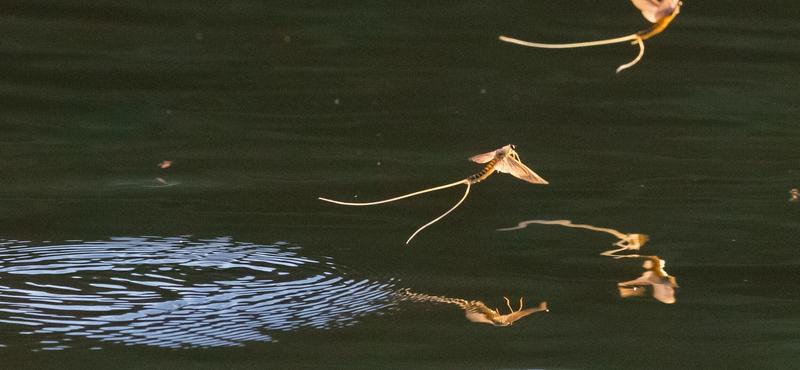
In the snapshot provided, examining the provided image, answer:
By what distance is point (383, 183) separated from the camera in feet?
12.3

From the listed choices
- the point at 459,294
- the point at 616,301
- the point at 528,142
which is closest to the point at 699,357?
the point at 616,301

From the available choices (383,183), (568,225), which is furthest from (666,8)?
(383,183)

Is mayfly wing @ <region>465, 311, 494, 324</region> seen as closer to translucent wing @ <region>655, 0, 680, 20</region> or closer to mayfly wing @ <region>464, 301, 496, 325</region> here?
mayfly wing @ <region>464, 301, 496, 325</region>

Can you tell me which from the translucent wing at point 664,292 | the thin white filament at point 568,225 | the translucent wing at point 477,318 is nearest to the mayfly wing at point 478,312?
the translucent wing at point 477,318

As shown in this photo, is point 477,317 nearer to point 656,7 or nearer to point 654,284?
point 654,284

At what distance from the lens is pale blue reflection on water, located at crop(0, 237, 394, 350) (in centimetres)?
252

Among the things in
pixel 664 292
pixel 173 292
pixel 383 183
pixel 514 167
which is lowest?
pixel 173 292

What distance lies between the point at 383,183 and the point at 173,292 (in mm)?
1132

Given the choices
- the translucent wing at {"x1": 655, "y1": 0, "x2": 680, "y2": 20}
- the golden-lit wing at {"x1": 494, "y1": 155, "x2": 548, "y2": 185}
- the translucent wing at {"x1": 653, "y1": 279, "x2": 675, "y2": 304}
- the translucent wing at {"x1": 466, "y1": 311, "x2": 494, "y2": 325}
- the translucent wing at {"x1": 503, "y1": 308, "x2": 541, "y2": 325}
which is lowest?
the translucent wing at {"x1": 466, "y1": 311, "x2": 494, "y2": 325}

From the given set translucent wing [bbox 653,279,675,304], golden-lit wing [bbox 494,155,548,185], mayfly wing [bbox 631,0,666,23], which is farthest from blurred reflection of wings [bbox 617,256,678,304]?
mayfly wing [bbox 631,0,666,23]

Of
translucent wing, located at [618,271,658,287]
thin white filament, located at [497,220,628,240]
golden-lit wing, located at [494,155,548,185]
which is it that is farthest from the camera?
thin white filament, located at [497,220,628,240]

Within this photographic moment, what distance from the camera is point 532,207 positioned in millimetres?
3600

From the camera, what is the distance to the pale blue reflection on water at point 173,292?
99.1 inches

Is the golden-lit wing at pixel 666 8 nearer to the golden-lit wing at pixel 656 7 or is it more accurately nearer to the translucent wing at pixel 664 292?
the golden-lit wing at pixel 656 7
